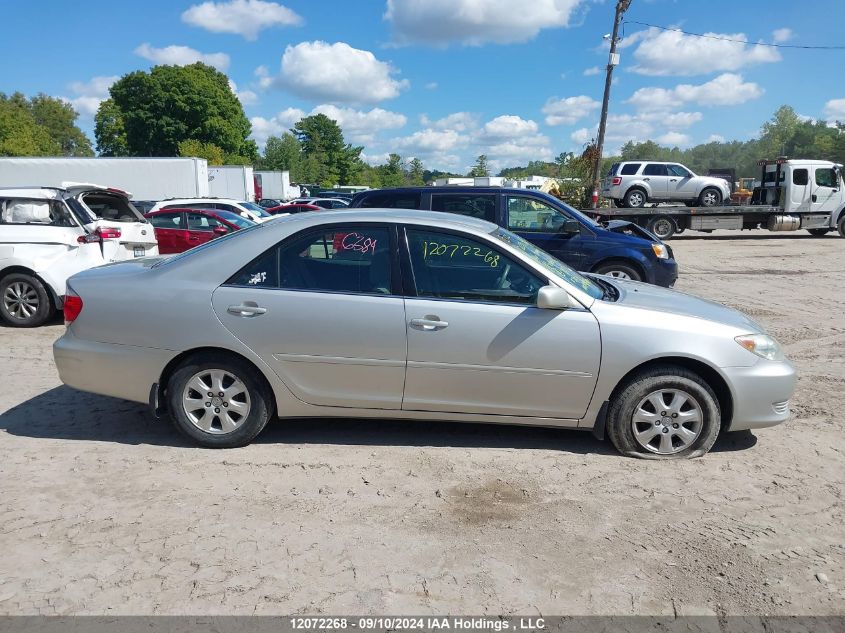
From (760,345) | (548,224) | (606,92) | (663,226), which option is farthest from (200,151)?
(760,345)

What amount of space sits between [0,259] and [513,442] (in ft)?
22.7

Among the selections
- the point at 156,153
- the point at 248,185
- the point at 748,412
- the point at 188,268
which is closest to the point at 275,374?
the point at 188,268

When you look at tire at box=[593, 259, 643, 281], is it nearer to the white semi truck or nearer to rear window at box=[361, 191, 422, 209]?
rear window at box=[361, 191, 422, 209]

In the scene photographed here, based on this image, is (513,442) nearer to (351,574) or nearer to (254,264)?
(351,574)

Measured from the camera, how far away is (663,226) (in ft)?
74.5

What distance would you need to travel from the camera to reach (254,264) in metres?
4.35

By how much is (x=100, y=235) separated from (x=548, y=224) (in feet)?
19.8

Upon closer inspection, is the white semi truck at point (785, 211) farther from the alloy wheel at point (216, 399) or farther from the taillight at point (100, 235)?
the alloy wheel at point (216, 399)

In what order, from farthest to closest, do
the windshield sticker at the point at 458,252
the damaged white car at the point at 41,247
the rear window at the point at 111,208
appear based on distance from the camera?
the rear window at the point at 111,208 < the damaged white car at the point at 41,247 < the windshield sticker at the point at 458,252

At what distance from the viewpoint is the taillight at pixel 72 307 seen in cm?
446

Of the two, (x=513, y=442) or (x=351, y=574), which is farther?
(x=513, y=442)

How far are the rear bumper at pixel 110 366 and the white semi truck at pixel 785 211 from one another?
20200mm

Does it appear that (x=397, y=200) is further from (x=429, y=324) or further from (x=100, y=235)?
(x=429, y=324)

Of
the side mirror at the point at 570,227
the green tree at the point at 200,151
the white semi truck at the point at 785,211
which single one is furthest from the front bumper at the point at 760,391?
the green tree at the point at 200,151
